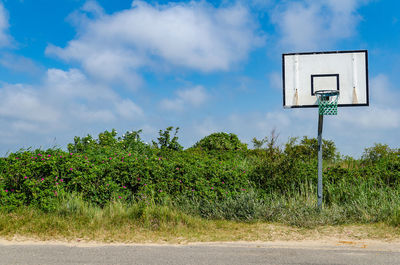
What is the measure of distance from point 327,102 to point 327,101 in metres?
0.03

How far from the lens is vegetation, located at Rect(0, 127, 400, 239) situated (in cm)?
750

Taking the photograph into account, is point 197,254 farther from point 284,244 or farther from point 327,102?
point 327,102

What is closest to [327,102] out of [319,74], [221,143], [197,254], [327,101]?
[327,101]

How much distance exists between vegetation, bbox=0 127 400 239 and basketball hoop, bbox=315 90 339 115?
5.34 feet

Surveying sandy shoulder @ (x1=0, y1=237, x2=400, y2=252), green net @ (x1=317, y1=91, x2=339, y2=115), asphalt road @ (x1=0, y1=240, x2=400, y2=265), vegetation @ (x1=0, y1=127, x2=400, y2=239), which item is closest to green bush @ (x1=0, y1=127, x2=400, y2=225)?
vegetation @ (x1=0, y1=127, x2=400, y2=239)

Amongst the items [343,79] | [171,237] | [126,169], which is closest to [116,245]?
[171,237]

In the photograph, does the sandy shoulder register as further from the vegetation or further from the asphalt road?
the vegetation

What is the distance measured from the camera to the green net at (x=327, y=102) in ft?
29.3

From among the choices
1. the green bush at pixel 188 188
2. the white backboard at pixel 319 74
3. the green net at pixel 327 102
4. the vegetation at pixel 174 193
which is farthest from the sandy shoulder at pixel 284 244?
the white backboard at pixel 319 74

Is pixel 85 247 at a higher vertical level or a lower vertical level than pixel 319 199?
lower

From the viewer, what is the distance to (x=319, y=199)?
28.0ft

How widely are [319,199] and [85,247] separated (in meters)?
5.50

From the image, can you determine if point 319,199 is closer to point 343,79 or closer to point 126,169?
point 343,79

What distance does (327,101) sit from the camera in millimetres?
9016
